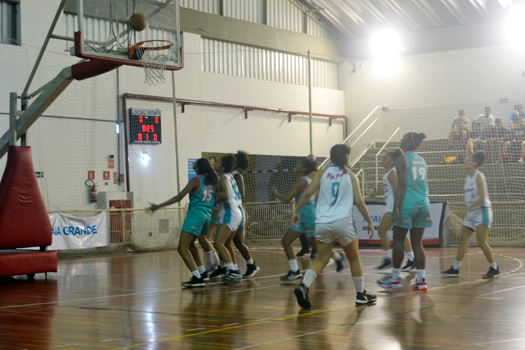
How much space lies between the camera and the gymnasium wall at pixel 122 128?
18.2 m

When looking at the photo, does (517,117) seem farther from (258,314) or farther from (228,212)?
(258,314)

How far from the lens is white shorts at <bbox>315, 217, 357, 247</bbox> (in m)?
7.30

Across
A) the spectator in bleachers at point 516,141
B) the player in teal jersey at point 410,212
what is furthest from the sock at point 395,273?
the spectator in bleachers at point 516,141

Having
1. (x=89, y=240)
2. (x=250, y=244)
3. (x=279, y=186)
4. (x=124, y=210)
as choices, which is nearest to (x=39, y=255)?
(x=89, y=240)

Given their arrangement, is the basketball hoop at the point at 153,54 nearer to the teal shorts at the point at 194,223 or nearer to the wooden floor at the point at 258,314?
the wooden floor at the point at 258,314

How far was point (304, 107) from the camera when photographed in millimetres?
25750

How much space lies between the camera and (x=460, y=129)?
2300 centimetres

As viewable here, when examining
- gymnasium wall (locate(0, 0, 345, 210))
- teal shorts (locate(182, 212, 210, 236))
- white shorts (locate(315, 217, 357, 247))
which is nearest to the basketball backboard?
teal shorts (locate(182, 212, 210, 236))

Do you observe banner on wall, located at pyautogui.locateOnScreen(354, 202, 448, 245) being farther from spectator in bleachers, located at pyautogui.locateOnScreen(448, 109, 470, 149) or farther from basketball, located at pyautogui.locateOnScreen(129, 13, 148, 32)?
basketball, located at pyautogui.locateOnScreen(129, 13, 148, 32)

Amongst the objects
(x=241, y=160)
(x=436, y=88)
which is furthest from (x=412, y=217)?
(x=436, y=88)

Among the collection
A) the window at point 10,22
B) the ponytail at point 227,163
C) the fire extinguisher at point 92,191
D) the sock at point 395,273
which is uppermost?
the window at point 10,22

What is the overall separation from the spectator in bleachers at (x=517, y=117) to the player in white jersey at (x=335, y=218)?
1617 cm

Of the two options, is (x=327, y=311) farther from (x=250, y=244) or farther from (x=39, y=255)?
(x=250, y=244)

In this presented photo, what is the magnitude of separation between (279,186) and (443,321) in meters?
18.9
